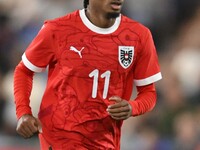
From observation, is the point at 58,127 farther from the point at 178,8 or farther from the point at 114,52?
the point at 178,8

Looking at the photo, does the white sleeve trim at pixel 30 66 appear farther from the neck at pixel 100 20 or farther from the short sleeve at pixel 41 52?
the neck at pixel 100 20

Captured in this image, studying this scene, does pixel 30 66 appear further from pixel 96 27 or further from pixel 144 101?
pixel 144 101

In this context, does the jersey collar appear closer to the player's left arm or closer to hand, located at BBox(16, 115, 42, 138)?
the player's left arm

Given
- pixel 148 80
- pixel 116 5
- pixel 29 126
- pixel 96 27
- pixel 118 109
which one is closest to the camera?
pixel 118 109

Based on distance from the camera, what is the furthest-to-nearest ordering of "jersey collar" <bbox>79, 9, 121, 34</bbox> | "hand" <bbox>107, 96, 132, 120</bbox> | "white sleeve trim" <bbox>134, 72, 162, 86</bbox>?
"white sleeve trim" <bbox>134, 72, 162, 86</bbox> → "jersey collar" <bbox>79, 9, 121, 34</bbox> → "hand" <bbox>107, 96, 132, 120</bbox>

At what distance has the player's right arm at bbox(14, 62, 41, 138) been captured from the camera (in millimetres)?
4102

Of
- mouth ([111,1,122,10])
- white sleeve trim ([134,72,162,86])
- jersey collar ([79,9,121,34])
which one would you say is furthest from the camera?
white sleeve trim ([134,72,162,86])

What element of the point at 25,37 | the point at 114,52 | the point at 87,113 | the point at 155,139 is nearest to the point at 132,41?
the point at 114,52

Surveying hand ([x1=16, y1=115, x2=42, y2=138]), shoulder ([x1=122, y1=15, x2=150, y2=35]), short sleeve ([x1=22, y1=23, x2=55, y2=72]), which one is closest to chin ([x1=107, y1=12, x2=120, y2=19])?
shoulder ([x1=122, y1=15, x2=150, y2=35])

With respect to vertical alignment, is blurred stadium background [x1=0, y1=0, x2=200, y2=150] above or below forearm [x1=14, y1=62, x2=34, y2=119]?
below

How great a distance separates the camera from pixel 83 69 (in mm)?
4234

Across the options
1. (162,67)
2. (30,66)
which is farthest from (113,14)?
(162,67)

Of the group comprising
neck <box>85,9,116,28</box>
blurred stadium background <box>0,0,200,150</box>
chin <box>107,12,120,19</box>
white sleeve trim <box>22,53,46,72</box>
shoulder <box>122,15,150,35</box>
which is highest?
Answer: chin <box>107,12,120,19</box>

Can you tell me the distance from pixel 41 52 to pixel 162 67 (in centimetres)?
317
